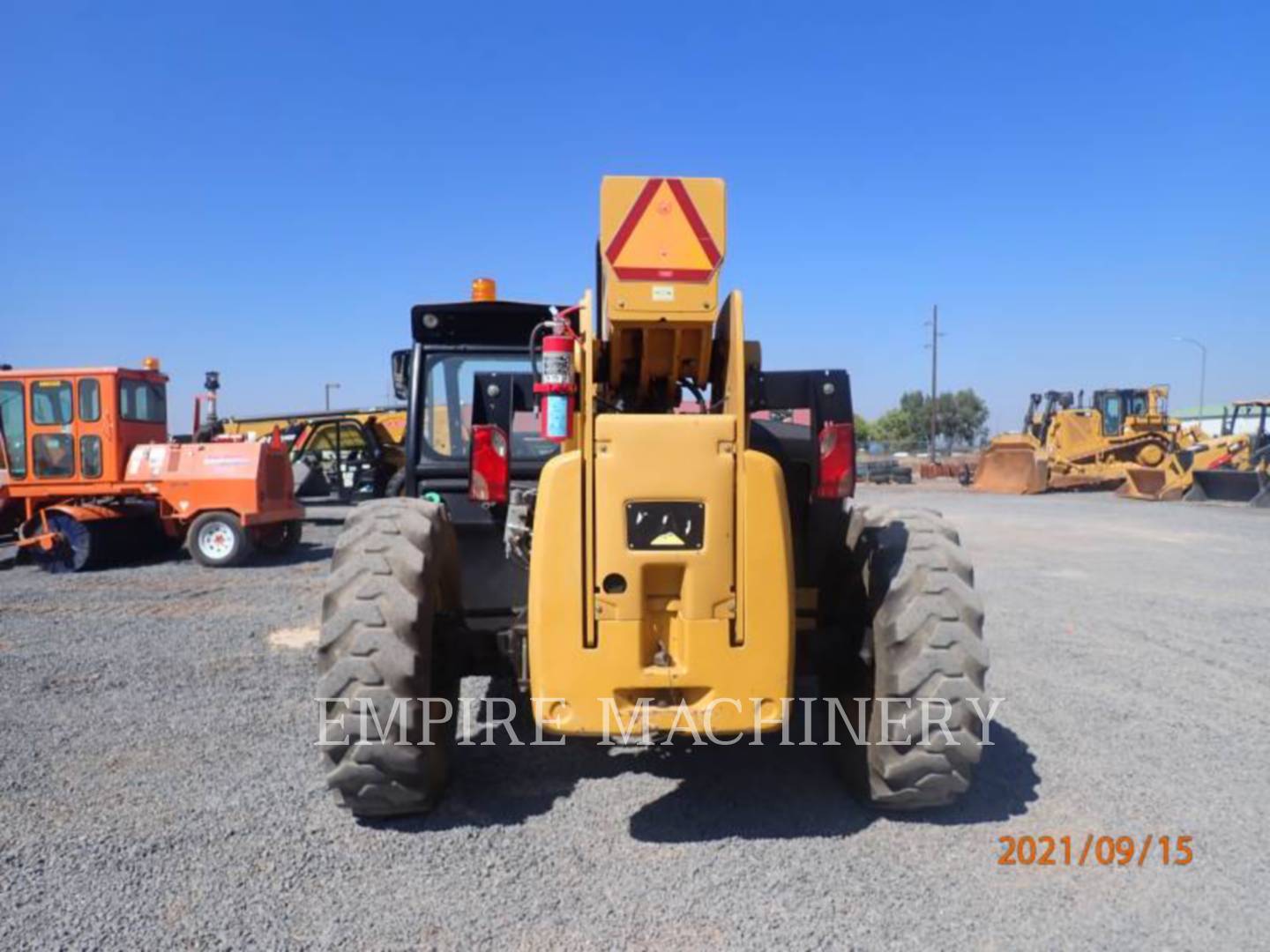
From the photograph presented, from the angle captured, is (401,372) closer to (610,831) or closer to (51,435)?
(610,831)

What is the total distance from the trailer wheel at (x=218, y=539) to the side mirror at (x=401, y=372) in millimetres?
6373

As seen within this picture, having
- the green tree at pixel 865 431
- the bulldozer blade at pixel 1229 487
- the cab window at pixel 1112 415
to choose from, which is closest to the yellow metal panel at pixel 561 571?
the bulldozer blade at pixel 1229 487

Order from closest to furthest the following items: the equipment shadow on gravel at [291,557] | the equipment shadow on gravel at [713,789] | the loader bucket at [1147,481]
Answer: the equipment shadow on gravel at [713,789] → the equipment shadow on gravel at [291,557] → the loader bucket at [1147,481]

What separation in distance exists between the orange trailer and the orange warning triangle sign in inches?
365

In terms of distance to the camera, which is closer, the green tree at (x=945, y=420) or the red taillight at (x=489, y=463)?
the red taillight at (x=489, y=463)

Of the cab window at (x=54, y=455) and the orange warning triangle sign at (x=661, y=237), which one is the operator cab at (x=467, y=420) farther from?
the cab window at (x=54, y=455)

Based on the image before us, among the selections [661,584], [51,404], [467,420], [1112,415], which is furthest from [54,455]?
[1112,415]

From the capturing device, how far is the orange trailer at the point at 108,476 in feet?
36.5

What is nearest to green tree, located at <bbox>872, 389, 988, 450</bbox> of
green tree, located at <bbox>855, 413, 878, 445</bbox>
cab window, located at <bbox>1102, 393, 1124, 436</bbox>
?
green tree, located at <bbox>855, 413, 878, 445</bbox>

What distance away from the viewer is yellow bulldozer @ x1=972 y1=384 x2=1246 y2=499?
2469cm

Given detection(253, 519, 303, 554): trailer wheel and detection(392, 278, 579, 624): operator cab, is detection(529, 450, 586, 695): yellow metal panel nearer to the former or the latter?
detection(392, 278, 579, 624): operator cab

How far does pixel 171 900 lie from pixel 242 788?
94 cm

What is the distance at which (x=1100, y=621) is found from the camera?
24.4 feet

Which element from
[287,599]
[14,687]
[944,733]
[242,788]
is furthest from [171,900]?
[287,599]
